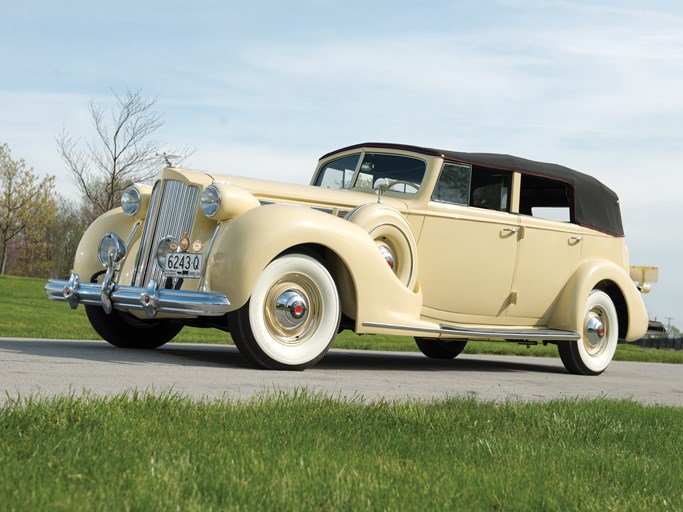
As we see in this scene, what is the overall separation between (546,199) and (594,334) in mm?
1570

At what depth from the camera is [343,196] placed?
312 inches

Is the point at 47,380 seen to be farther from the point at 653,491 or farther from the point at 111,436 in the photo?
the point at 653,491

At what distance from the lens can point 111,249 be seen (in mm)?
7582

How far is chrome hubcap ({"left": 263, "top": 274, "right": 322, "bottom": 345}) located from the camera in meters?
6.64

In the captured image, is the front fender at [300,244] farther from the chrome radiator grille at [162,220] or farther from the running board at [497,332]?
the chrome radiator grille at [162,220]

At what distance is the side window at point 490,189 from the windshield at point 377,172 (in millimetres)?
604

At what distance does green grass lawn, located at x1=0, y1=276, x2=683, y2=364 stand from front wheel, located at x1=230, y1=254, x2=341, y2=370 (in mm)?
4375

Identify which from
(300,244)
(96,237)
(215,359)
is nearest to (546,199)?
(300,244)

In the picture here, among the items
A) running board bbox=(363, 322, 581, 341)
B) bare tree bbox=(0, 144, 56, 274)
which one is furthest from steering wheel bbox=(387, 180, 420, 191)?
bare tree bbox=(0, 144, 56, 274)

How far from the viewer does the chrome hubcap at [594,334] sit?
9328 millimetres

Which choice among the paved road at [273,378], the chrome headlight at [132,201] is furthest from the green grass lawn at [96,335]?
the chrome headlight at [132,201]

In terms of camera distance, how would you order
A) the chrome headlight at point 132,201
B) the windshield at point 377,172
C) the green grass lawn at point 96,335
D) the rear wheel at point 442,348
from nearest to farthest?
the chrome headlight at point 132,201 → the windshield at point 377,172 → the rear wheel at point 442,348 → the green grass lawn at point 96,335

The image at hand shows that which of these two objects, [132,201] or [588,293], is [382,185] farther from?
[588,293]

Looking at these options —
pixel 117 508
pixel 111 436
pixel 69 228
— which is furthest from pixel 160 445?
pixel 69 228
